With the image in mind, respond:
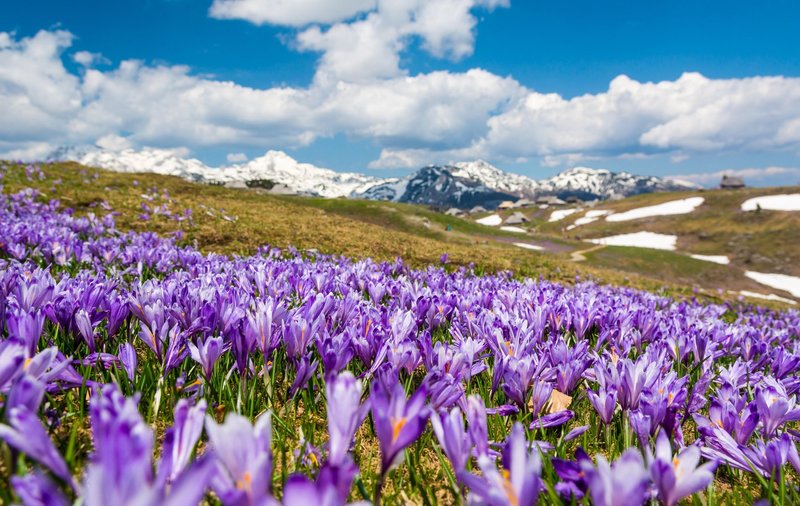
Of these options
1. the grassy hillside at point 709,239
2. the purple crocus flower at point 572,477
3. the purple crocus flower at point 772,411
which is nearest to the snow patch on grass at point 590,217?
the grassy hillside at point 709,239

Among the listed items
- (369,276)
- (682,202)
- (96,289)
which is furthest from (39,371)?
(682,202)

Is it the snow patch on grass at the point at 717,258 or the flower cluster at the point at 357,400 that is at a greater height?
the flower cluster at the point at 357,400

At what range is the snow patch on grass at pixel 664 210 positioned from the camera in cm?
9650

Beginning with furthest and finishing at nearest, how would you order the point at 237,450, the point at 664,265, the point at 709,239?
the point at 709,239 < the point at 664,265 < the point at 237,450

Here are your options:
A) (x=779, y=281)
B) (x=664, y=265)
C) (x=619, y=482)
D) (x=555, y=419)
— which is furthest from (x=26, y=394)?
(x=779, y=281)

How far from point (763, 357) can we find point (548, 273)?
11.3 metres

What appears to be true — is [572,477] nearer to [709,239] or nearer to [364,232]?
→ [364,232]

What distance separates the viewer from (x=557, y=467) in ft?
5.37

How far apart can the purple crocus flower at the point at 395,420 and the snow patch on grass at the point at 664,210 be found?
109214mm

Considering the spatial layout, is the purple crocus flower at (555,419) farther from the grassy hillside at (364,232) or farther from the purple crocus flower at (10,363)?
the grassy hillside at (364,232)

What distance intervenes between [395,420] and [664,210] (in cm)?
11346

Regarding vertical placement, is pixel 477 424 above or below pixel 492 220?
above

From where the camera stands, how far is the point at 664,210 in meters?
99.4

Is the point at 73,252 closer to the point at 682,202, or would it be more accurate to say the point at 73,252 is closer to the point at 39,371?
the point at 39,371
